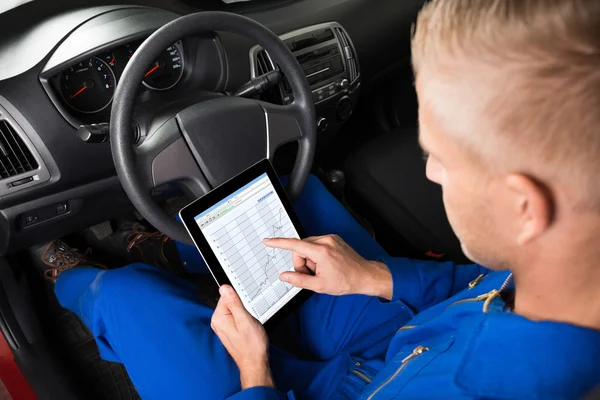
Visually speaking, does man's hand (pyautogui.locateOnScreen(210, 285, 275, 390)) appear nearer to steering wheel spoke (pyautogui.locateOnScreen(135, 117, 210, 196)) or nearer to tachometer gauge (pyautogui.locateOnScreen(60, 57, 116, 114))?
steering wheel spoke (pyautogui.locateOnScreen(135, 117, 210, 196))

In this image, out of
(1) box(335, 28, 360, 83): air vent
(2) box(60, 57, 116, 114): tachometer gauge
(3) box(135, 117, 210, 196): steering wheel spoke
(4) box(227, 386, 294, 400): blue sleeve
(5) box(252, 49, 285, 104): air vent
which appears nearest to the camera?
(4) box(227, 386, 294, 400): blue sleeve

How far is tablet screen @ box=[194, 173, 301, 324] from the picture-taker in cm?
96

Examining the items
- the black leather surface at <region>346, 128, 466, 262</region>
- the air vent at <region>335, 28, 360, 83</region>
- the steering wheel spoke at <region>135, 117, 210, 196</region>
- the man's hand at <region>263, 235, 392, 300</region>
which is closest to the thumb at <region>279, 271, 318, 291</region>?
the man's hand at <region>263, 235, 392, 300</region>

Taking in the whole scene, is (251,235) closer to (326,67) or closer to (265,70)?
(265,70)

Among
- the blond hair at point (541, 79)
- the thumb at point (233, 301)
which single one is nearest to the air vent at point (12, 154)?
the thumb at point (233, 301)

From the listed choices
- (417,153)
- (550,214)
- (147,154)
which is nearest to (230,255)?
(147,154)

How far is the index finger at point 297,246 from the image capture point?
968 mm

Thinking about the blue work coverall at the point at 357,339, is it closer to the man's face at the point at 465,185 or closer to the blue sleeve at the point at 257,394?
the blue sleeve at the point at 257,394

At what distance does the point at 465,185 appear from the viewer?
539mm

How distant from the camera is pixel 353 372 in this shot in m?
1.00

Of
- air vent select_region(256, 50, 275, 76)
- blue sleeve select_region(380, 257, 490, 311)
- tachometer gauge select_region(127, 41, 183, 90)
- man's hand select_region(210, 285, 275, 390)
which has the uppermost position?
tachometer gauge select_region(127, 41, 183, 90)

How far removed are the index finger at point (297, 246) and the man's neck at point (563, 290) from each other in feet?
1.45

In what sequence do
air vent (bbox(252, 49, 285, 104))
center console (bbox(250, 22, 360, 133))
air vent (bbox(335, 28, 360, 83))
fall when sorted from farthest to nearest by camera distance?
air vent (bbox(335, 28, 360, 83)) → center console (bbox(250, 22, 360, 133)) → air vent (bbox(252, 49, 285, 104))

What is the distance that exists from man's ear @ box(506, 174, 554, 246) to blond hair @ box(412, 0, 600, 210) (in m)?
0.01
